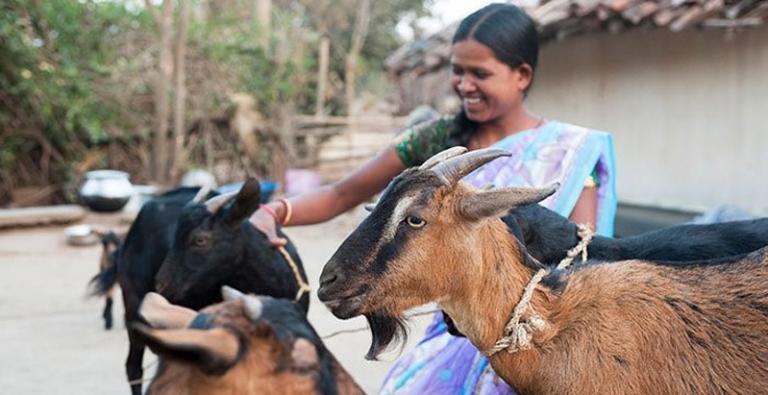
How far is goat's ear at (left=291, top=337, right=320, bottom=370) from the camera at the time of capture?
5.75 ft

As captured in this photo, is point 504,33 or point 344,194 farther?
point 344,194

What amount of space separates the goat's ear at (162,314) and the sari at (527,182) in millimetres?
1395

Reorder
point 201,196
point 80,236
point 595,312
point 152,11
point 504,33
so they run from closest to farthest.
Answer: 1. point 595,312
2. point 504,33
3. point 201,196
4. point 80,236
5. point 152,11

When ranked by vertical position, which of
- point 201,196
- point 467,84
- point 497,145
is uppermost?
point 467,84

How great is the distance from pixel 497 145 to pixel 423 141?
1.04 feet

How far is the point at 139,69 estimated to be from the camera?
45.5 ft

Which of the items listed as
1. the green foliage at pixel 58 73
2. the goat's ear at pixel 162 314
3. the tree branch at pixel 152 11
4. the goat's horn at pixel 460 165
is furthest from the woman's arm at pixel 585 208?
the tree branch at pixel 152 11

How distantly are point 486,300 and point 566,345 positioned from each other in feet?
0.81

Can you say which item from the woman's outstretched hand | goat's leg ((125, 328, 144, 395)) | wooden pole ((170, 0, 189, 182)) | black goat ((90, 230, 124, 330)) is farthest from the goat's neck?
wooden pole ((170, 0, 189, 182))

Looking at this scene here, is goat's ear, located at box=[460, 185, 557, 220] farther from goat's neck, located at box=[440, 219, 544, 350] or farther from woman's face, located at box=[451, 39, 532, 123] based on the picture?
woman's face, located at box=[451, 39, 532, 123]

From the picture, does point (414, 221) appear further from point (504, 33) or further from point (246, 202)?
point (246, 202)

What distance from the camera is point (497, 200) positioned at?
2.29m

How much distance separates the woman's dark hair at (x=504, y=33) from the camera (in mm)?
3215

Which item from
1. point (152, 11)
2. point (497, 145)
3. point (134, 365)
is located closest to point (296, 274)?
point (134, 365)
